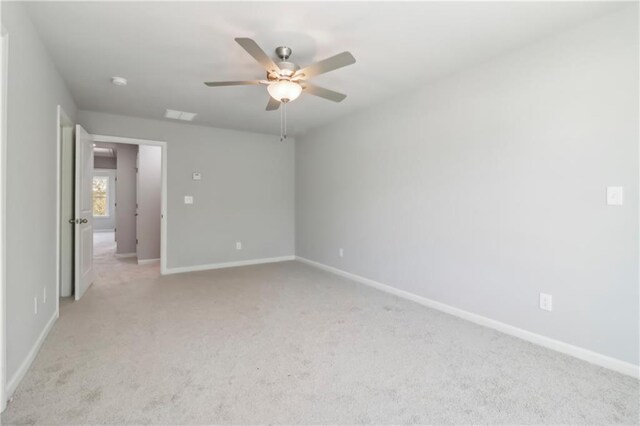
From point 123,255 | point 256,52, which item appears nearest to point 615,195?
point 256,52

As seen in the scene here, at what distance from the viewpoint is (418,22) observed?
87.4 inches

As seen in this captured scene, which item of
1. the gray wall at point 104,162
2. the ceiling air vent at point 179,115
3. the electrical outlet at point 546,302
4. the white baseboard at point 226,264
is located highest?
the gray wall at point 104,162

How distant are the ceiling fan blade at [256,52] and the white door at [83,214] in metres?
2.64

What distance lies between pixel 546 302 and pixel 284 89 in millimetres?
2578

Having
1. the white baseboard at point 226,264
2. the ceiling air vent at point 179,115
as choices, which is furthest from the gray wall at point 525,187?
the ceiling air vent at point 179,115

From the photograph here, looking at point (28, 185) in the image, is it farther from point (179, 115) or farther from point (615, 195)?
point (615, 195)

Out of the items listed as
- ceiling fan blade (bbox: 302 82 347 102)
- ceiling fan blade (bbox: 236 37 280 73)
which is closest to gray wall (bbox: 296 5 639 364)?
ceiling fan blade (bbox: 302 82 347 102)

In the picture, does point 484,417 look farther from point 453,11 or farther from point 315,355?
point 453,11

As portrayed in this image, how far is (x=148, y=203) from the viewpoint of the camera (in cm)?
590

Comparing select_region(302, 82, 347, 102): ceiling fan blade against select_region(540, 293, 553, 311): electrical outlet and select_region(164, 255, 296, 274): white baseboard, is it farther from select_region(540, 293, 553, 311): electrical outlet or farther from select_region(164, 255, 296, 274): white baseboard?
select_region(164, 255, 296, 274): white baseboard

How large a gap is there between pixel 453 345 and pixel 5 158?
309 cm

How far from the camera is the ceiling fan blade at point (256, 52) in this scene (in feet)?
6.30

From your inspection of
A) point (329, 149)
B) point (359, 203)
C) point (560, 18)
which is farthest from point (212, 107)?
point (560, 18)

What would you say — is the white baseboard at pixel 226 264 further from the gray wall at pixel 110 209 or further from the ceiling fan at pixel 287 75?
the gray wall at pixel 110 209
